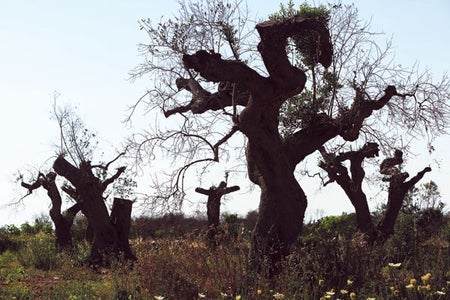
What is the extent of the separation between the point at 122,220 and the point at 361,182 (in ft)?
25.7

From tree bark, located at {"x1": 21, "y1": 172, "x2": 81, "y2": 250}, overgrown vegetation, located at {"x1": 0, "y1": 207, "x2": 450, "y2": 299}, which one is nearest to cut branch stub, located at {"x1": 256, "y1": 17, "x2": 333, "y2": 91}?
overgrown vegetation, located at {"x1": 0, "y1": 207, "x2": 450, "y2": 299}

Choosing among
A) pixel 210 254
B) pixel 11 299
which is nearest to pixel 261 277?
pixel 210 254

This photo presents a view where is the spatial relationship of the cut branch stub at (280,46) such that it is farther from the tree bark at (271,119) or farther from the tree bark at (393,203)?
the tree bark at (393,203)

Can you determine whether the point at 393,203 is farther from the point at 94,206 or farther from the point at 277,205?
the point at 94,206

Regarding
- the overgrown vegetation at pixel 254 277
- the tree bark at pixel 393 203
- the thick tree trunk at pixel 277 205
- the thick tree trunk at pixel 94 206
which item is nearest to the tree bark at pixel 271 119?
the thick tree trunk at pixel 277 205

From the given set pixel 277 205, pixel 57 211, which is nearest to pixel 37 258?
pixel 57 211

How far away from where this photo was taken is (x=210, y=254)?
38.0ft

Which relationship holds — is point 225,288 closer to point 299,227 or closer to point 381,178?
point 299,227

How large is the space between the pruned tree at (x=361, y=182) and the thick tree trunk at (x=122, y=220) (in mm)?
6439

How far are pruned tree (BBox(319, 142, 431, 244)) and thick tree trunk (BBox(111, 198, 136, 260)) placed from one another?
21.1 ft

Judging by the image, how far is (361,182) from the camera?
2059 cm

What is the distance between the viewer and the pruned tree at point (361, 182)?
18.2m

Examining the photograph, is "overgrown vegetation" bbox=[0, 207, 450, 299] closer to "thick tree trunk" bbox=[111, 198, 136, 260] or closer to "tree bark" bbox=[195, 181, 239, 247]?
"thick tree trunk" bbox=[111, 198, 136, 260]

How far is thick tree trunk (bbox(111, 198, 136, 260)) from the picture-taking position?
20.4 m
